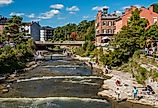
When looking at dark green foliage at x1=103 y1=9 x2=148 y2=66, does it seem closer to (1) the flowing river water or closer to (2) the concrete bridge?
(1) the flowing river water

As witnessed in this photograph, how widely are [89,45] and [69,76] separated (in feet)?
162

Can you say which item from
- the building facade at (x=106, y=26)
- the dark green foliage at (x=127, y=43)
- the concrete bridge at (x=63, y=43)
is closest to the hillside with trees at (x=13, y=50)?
the concrete bridge at (x=63, y=43)

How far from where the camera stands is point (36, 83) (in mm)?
51094

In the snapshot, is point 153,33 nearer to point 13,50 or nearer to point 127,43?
point 127,43

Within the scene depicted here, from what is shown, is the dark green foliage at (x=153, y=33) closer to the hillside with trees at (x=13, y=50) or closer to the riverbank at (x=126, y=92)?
the riverbank at (x=126, y=92)

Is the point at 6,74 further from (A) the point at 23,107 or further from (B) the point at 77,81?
(A) the point at 23,107

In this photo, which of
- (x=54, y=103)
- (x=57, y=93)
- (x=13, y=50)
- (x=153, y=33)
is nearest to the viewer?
(x=54, y=103)

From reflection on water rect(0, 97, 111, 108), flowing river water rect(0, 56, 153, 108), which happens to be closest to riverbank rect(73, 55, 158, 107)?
flowing river water rect(0, 56, 153, 108)

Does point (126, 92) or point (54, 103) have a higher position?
point (126, 92)

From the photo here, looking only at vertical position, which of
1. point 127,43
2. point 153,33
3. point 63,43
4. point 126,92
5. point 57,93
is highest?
point 153,33

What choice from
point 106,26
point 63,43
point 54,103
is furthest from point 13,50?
point 63,43

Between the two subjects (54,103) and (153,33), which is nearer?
(54,103)

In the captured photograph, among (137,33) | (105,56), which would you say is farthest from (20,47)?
(137,33)

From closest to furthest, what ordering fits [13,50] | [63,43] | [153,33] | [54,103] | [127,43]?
[54,103], [127,43], [153,33], [13,50], [63,43]
